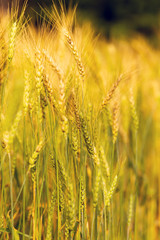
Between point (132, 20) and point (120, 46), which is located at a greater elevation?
point (132, 20)

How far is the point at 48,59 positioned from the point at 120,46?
2.73 m

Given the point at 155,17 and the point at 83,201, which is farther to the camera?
Result: the point at 155,17

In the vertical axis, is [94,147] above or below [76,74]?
below

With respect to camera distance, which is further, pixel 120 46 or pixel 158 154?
pixel 120 46

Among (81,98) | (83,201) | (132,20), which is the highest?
(132,20)

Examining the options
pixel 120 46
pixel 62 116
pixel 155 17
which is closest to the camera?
pixel 62 116

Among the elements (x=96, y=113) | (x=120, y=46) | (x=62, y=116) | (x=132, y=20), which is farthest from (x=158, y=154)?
(x=132, y=20)

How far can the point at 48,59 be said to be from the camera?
77 cm

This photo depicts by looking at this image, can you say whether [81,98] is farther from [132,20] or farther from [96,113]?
[132,20]

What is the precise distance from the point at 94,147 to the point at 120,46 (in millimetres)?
2792

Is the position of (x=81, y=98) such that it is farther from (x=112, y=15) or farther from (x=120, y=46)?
(x=112, y=15)

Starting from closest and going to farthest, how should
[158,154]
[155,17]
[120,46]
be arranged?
[158,154]
[120,46]
[155,17]

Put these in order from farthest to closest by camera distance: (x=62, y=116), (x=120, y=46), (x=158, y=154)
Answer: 1. (x=120, y=46)
2. (x=158, y=154)
3. (x=62, y=116)

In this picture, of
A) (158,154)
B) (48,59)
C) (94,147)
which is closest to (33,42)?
(48,59)
